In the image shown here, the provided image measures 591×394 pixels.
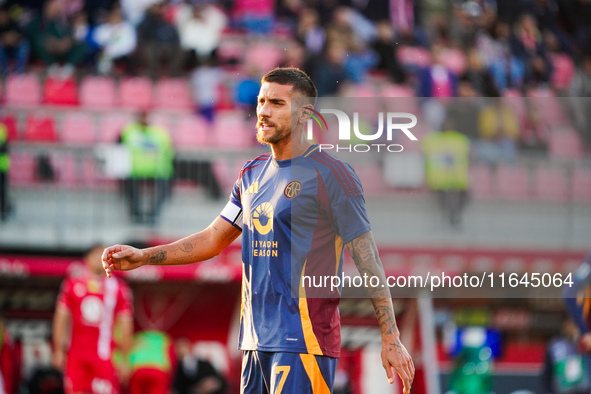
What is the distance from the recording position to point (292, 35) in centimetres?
1460

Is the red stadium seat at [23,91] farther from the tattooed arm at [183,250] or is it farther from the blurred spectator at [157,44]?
the tattooed arm at [183,250]

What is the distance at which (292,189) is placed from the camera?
370cm

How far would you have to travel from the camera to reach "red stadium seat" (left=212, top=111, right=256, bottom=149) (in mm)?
11688

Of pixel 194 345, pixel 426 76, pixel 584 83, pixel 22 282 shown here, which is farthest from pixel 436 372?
pixel 584 83

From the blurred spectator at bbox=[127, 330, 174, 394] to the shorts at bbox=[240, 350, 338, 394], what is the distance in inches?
285

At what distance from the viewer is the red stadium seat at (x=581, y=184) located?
9.84 meters

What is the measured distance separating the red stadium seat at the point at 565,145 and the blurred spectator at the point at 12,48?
8555mm

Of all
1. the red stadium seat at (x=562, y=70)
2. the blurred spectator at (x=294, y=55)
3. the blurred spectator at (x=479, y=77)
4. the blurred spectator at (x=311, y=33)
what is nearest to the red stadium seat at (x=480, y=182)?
the blurred spectator at (x=479, y=77)

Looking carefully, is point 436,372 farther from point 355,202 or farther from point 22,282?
point 355,202

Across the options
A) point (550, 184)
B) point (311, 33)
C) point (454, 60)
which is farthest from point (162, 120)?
point (454, 60)

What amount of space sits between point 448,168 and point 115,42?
660 centimetres

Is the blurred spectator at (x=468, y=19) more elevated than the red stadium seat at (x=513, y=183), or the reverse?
the blurred spectator at (x=468, y=19)

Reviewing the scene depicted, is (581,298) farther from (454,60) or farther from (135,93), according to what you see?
(454,60)

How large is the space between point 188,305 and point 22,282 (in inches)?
92.3
